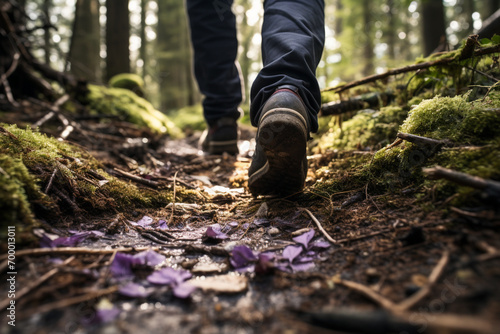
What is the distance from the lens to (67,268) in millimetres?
883

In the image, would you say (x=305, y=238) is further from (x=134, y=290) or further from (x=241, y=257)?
(x=134, y=290)

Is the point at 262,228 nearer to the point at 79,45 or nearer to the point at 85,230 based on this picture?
the point at 85,230

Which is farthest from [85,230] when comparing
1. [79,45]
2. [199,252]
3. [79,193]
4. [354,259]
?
[79,45]

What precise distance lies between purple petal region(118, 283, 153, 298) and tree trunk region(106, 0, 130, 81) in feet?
27.9

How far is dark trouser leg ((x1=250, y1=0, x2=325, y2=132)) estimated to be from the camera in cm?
171

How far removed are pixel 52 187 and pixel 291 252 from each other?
3.74 feet

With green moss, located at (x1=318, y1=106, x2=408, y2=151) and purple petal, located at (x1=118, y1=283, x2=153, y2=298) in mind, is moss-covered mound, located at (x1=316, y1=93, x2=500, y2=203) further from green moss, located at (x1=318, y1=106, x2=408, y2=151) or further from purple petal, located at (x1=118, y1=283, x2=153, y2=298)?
purple petal, located at (x1=118, y1=283, x2=153, y2=298)

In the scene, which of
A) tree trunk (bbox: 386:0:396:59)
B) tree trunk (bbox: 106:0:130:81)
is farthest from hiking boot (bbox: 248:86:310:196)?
tree trunk (bbox: 386:0:396:59)

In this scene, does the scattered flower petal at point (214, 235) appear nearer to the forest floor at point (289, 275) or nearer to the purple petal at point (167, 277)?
the forest floor at point (289, 275)

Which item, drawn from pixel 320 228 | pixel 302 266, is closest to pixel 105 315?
pixel 302 266

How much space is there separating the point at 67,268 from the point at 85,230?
43cm

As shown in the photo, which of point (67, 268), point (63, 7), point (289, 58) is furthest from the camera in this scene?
point (63, 7)

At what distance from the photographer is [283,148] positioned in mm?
1478

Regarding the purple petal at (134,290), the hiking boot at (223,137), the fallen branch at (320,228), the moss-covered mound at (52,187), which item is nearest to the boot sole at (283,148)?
the fallen branch at (320,228)
